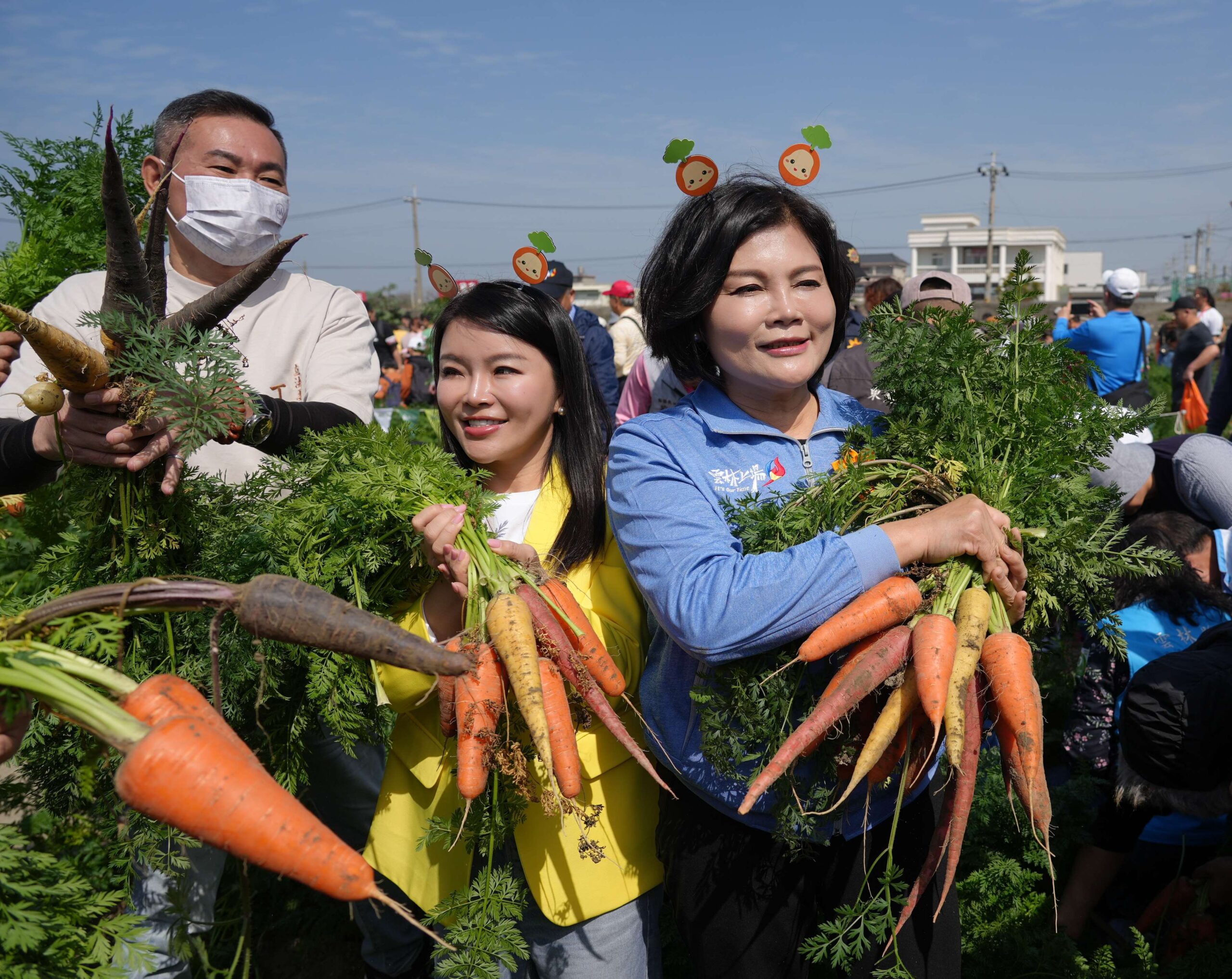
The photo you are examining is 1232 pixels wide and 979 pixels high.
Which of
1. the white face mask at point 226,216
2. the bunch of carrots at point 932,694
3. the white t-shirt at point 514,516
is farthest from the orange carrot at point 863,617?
the white face mask at point 226,216

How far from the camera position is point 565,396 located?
2.49 meters

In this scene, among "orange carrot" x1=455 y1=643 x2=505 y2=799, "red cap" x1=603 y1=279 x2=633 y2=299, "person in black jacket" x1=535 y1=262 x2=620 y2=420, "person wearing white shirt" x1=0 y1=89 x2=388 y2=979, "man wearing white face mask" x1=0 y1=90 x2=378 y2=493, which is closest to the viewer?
"orange carrot" x1=455 y1=643 x2=505 y2=799

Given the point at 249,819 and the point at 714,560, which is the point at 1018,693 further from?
the point at 249,819

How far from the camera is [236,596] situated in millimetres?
1444

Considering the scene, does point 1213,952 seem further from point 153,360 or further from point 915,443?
point 153,360

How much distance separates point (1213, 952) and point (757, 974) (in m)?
1.66

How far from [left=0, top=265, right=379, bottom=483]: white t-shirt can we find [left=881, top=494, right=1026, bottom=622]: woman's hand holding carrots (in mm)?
1756

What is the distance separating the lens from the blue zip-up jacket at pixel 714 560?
1719 millimetres

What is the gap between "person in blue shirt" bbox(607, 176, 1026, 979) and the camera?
177cm

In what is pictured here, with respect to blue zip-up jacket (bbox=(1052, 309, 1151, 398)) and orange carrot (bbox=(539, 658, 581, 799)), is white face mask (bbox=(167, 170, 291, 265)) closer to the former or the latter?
orange carrot (bbox=(539, 658, 581, 799))

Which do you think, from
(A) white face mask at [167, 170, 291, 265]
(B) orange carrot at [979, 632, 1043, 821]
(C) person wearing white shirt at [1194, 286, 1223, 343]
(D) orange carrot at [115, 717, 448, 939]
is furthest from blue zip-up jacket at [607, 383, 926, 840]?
(C) person wearing white shirt at [1194, 286, 1223, 343]

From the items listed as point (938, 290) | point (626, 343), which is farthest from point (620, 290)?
point (938, 290)

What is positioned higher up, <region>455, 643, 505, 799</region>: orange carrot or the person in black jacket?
the person in black jacket

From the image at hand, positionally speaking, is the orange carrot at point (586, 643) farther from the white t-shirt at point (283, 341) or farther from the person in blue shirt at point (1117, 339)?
the person in blue shirt at point (1117, 339)
